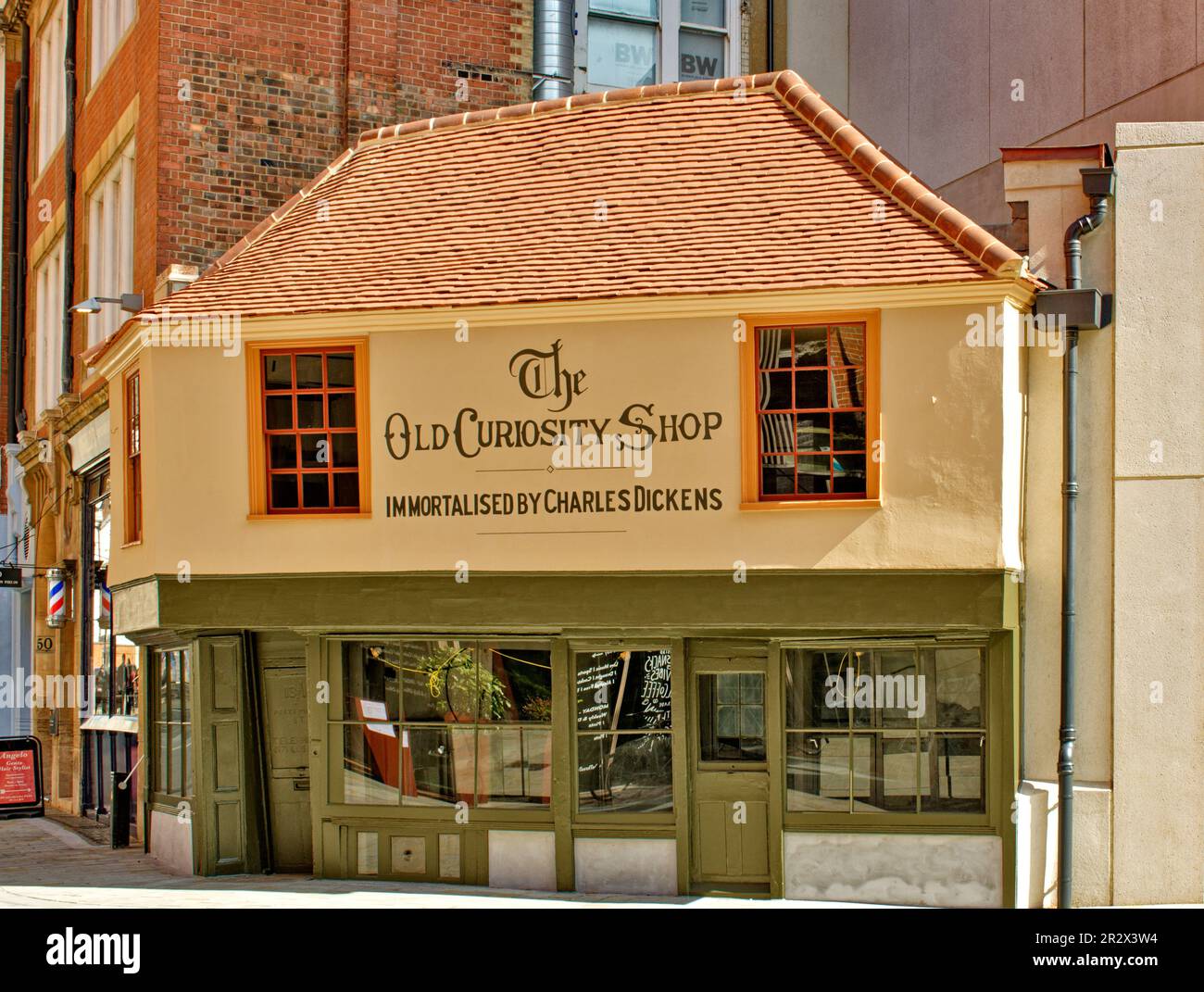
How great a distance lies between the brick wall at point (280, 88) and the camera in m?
18.3

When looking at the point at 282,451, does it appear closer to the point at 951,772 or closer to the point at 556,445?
the point at 556,445

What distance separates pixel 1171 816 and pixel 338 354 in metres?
8.26

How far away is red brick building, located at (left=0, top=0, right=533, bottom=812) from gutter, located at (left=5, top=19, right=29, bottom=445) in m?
1.45

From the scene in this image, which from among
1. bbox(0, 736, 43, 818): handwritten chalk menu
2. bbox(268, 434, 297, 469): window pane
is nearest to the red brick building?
bbox(0, 736, 43, 818): handwritten chalk menu

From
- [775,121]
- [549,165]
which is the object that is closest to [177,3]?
[549,165]

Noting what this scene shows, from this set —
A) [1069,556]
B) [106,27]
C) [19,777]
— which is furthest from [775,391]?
[106,27]

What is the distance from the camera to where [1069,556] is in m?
13.8

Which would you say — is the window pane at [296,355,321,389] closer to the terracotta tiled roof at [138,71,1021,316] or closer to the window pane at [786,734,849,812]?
the terracotta tiled roof at [138,71,1021,316]

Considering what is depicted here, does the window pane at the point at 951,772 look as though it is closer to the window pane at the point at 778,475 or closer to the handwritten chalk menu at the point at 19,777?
the window pane at the point at 778,475

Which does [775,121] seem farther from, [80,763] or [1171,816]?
[80,763]

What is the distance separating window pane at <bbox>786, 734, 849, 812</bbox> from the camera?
13867 millimetres

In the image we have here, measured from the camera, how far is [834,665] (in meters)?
14.0

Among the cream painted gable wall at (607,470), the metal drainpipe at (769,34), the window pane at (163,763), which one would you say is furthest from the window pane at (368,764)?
the metal drainpipe at (769,34)

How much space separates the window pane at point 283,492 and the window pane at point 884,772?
5.53 metres
